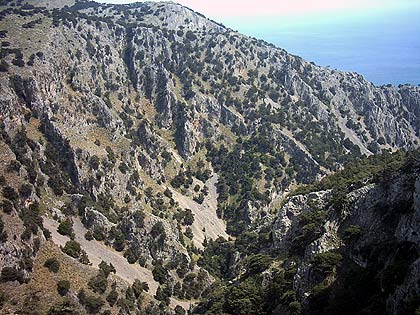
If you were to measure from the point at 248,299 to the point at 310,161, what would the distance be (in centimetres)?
10394

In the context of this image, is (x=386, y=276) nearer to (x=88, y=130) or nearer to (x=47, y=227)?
(x=47, y=227)

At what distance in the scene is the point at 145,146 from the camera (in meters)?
144

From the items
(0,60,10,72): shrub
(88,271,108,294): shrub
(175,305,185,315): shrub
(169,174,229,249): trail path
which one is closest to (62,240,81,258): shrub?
(88,271,108,294): shrub

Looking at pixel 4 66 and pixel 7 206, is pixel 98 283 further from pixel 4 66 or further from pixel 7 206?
pixel 4 66

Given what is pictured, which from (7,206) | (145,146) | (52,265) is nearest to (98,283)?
(52,265)

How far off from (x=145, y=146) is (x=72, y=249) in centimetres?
6447

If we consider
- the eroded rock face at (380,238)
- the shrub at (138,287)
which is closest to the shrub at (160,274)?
the shrub at (138,287)

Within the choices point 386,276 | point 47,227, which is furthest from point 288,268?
point 47,227

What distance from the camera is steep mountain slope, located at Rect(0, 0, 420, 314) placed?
3622 inches

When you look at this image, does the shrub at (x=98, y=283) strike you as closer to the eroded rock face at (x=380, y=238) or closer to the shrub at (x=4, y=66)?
the eroded rock face at (x=380, y=238)

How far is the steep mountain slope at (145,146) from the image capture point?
92000mm

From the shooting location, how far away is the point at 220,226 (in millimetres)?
139500

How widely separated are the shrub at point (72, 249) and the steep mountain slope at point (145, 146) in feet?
1.25

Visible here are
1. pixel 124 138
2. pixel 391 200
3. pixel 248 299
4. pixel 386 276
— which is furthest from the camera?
pixel 124 138
